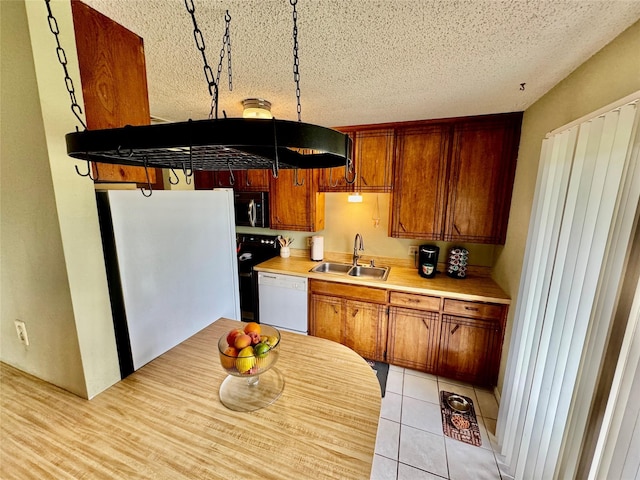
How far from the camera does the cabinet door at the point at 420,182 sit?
7.58ft

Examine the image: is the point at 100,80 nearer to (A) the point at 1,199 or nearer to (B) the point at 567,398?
(A) the point at 1,199

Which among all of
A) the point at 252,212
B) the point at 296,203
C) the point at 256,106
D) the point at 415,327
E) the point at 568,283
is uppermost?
the point at 256,106

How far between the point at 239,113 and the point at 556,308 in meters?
2.42

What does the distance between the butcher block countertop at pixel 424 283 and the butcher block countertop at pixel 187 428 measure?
4.12 feet

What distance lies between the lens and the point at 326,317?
2609 mm

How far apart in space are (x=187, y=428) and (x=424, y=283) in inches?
80.2

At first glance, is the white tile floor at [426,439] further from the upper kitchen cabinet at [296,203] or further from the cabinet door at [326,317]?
the upper kitchen cabinet at [296,203]

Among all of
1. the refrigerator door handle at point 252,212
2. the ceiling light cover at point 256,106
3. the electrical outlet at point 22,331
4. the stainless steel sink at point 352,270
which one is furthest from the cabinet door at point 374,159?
the electrical outlet at point 22,331

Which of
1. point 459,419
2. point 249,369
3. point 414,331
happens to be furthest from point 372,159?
point 459,419

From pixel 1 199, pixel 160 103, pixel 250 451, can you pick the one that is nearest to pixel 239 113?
pixel 160 103

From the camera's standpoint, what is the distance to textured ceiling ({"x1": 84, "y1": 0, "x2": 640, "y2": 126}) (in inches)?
37.1

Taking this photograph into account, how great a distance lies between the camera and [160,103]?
196 centimetres

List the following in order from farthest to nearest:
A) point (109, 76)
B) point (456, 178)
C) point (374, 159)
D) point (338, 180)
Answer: point (338, 180) → point (374, 159) → point (456, 178) → point (109, 76)

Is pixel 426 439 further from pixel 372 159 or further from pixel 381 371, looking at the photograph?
pixel 372 159
